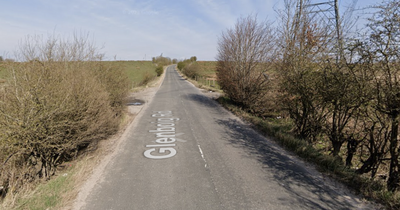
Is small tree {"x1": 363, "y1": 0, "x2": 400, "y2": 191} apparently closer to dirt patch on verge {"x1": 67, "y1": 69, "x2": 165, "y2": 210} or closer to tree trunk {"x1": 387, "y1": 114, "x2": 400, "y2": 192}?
tree trunk {"x1": 387, "y1": 114, "x2": 400, "y2": 192}

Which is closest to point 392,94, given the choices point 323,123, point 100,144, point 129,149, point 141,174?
point 323,123

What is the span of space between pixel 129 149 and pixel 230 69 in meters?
9.31

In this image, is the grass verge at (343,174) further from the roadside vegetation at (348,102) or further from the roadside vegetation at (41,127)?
the roadside vegetation at (41,127)

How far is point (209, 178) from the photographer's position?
189 inches

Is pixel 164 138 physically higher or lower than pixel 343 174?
lower

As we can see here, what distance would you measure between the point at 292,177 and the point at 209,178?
192 centimetres

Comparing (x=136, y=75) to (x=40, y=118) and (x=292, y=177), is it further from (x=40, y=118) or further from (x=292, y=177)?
(x=292, y=177)

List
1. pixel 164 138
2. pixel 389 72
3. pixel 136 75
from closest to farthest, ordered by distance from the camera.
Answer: pixel 389 72
pixel 164 138
pixel 136 75

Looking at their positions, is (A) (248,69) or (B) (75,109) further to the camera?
(A) (248,69)

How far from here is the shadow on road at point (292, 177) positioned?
3.83 metres

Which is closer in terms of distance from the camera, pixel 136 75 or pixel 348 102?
pixel 348 102

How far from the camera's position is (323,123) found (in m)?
6.73

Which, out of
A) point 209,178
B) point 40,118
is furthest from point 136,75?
point 209,178

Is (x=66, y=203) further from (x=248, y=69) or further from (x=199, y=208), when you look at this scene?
(x=248, y=69)
